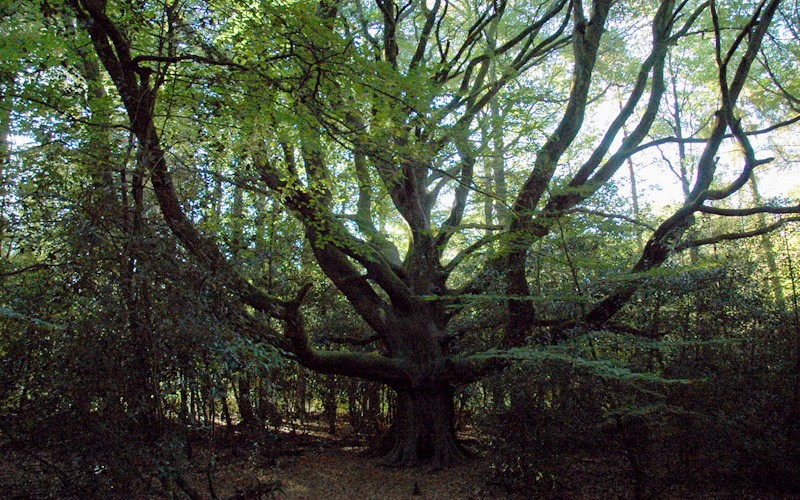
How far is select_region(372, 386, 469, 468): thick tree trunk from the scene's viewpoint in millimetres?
7781

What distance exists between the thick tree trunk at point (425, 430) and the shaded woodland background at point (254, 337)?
0.67m

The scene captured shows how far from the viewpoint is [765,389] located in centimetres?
548

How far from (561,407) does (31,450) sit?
189 inches

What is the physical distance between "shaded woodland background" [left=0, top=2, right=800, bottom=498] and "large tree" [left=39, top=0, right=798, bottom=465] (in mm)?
162

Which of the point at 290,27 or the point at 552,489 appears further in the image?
the point at 552,489

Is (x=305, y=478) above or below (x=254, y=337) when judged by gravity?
below

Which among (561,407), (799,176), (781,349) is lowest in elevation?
(561,407)

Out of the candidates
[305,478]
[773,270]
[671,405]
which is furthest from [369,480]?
[773,270]

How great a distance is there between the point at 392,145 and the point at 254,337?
2.26 metres

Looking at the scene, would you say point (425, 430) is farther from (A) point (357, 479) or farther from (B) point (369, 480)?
(A) point (357, 479)

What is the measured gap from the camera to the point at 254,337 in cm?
438

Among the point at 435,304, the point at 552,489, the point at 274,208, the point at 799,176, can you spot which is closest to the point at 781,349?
the point at 552,489

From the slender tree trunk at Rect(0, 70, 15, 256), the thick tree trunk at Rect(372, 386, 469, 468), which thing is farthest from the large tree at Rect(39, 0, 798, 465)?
the slender tree trunk at Rect(0, 70, 15, 256)

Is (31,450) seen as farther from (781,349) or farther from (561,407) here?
(781,349)
